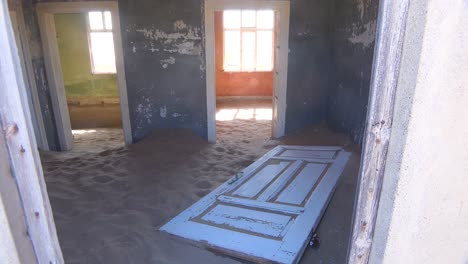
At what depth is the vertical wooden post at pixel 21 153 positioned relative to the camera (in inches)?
37.3

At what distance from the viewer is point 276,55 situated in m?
5.34

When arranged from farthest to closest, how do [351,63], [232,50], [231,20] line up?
[232,50], [231,20], [351,63]

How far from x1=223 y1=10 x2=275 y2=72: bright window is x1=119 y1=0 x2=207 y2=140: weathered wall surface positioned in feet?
13.3

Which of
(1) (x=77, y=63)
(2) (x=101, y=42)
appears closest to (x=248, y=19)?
(2) (x=101, y=42)

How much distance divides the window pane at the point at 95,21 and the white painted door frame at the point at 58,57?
421 cm

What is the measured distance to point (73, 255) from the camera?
8.57ft

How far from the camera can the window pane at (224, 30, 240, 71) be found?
895cm

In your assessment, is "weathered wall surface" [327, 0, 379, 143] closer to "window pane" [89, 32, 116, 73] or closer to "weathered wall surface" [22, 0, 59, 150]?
"weathered wall surface" [22, 0, 59, 150]

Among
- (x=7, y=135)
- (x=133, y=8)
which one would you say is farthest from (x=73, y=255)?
(x=133, y=8)

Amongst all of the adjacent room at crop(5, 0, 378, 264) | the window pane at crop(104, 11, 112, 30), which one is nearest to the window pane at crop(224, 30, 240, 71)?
the adjacent room at crop(5, 0, 378, 264)

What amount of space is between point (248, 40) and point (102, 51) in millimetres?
4372

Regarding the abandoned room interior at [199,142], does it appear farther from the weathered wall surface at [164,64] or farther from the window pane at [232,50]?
the window pane at [232,50]

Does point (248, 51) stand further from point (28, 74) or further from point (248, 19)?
point (28, 74)

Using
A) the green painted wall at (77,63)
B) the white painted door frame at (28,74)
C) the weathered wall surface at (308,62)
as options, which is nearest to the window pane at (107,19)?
the green painted wall at (77,63)
